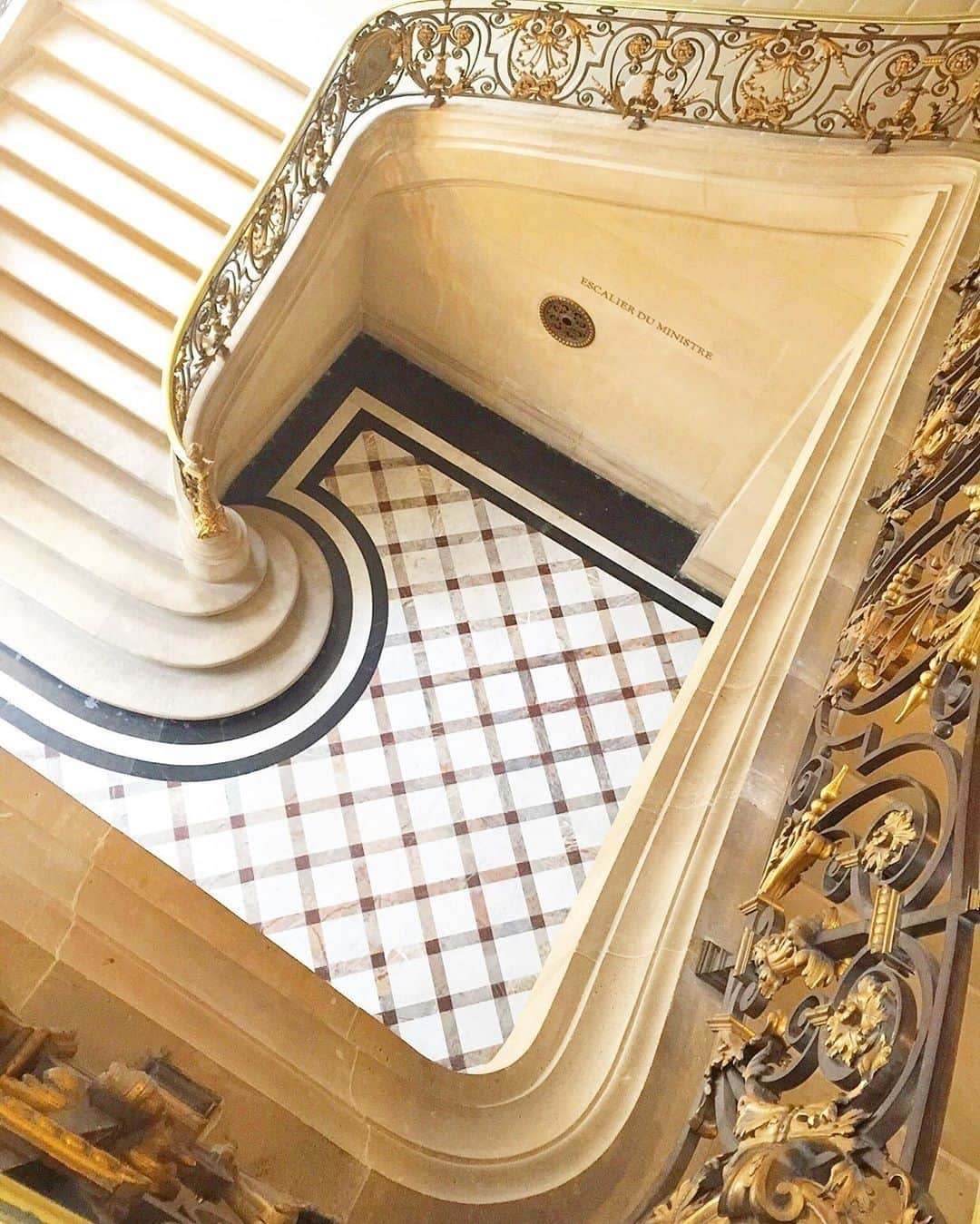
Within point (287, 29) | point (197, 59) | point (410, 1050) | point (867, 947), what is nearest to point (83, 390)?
point (197, 59)

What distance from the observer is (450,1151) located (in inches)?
94.5

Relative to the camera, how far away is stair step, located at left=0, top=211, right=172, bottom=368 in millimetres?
5570

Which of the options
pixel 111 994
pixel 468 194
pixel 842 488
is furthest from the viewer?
pixel 468 194

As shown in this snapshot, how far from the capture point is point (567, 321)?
19.7 ft

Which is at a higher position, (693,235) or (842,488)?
(693,235)

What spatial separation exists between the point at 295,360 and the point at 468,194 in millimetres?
1380

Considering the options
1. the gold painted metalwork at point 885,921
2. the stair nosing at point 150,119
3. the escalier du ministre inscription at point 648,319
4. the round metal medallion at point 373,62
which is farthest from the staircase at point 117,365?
the gold painted metalwork at point 885,921

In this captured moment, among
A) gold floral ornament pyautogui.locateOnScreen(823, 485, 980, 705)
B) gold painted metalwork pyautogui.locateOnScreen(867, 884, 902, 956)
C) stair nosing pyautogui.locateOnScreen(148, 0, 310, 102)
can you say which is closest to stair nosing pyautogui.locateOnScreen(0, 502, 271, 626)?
stair nosing pyautogui.locateOnScreen(148, 0, 310, 102)

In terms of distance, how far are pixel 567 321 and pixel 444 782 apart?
8.77 feet

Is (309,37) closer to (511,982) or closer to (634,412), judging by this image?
(634,412)

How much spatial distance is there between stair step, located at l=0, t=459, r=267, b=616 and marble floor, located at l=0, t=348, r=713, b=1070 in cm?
84

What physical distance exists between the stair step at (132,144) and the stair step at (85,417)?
1.19 m

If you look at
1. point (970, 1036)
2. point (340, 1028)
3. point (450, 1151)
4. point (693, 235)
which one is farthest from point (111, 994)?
point (693, 235)

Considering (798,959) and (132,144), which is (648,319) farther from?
(798,959)
